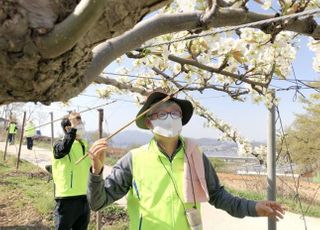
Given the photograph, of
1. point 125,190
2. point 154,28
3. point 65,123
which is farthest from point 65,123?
point 154,28

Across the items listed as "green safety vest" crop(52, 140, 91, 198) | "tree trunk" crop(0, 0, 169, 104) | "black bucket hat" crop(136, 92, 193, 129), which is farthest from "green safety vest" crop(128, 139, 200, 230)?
"green safety vest" crop(52, 140, 91, 198)

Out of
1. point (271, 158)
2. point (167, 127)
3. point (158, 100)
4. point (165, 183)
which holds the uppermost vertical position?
point (158, 100)

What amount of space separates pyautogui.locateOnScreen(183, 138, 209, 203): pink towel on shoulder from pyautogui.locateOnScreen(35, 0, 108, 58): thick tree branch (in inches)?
67.0

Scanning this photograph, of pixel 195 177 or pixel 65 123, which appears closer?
pixel 195 177

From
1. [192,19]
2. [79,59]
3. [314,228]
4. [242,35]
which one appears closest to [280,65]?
[242,35]

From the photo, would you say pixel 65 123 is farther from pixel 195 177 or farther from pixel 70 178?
pixel 195 177

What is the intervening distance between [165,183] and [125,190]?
287mm

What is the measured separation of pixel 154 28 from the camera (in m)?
1.97

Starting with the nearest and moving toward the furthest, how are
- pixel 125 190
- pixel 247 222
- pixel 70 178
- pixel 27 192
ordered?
pixel 125 190 < pixel 70 178 < pixel 247 222 < pixel 27 192

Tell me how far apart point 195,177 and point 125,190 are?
472mm

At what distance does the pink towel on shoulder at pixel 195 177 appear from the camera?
281 cm

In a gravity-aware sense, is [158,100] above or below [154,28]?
below

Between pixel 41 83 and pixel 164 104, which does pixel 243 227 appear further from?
pixel 41 83

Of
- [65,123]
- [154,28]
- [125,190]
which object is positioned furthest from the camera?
[65,123]
